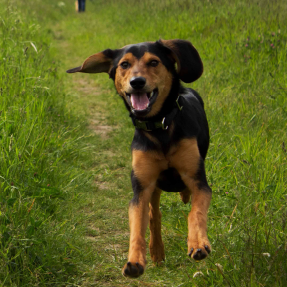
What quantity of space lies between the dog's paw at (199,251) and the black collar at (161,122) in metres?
0.87

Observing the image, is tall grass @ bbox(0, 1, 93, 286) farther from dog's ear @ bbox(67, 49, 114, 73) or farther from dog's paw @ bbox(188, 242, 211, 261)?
dog's paw @ bbox(188, 242, 211, 261)

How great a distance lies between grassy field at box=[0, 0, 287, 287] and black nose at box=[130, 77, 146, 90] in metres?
0.90

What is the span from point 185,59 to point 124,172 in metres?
1.92

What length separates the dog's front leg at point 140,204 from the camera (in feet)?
7.07

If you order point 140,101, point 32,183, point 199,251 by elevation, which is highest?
point 140,101

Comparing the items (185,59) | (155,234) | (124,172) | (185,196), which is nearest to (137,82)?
(185,59)

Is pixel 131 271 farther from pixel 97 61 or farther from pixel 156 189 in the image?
pixel 97 61

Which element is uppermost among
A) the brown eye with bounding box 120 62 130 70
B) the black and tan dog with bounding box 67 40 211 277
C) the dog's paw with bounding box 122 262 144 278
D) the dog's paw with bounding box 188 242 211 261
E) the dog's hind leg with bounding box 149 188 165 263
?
the brown eye with bounding box 120 62 130 70

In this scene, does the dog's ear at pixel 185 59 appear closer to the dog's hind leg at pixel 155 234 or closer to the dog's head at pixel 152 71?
the dog's head at pixel 152 71

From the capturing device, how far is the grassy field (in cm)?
249

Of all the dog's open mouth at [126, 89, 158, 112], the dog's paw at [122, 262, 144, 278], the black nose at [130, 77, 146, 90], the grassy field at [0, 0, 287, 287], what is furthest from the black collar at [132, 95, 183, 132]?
the dog's paw at [122, 262, 144, 278]

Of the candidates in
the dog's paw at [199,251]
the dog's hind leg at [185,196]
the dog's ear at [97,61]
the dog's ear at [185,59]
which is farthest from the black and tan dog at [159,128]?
the dog's hind leg at [185,196]

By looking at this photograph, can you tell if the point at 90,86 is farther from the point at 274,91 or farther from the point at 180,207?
the point at 180,207

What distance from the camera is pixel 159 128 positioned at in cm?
275
